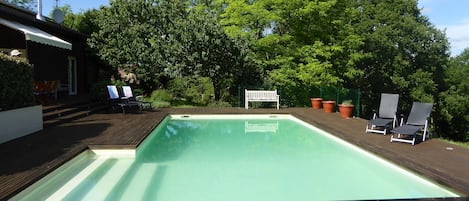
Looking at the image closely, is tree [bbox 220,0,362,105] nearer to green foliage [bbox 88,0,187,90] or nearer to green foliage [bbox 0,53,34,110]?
green foliage [bbox 88,0,187,90]

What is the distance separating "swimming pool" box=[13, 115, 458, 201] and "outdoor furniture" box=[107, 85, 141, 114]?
3.79m

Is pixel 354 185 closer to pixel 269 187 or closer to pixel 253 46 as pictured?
pixel 269 187

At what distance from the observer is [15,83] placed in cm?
872

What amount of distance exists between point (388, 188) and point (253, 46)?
15914 mm

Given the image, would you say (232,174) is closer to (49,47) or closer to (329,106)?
(329,106)

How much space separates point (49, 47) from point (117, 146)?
11.4 meters

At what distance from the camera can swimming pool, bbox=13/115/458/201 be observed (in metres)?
6.01

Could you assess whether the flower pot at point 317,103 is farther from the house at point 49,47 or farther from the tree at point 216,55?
the house at point 49,47

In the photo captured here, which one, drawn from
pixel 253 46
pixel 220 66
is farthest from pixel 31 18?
pixel 253 46

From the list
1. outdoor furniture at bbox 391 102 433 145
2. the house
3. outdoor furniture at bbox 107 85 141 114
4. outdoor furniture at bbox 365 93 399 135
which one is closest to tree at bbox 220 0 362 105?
outdoor furniture at bbox 107 85 141 114

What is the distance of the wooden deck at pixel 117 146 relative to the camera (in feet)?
18.6

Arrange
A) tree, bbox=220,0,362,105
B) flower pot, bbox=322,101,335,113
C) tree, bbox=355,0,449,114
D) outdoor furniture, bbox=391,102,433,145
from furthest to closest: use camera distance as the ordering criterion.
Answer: tree, bbox=355,0,449,114 → tree, bbox=220,0,362,105 → flower pot, bbox=322,101,335,113 → outdoor furniture, bbox=391,102,433,145

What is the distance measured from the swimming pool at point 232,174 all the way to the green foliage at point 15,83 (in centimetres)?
233

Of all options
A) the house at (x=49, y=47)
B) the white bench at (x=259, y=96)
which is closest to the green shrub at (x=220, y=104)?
the white bench at (x=259, y=96)
